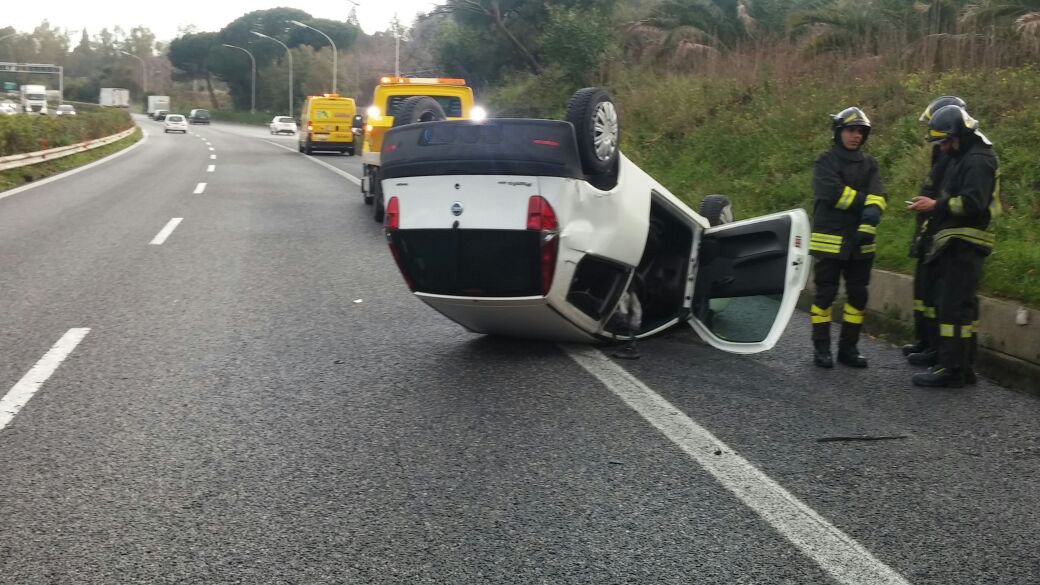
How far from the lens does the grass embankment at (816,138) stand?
29.0 ft

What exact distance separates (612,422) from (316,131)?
32906 millimetres

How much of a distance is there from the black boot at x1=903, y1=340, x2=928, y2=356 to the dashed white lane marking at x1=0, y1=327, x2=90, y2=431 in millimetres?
5559

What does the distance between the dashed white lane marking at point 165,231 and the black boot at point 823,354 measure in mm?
8068

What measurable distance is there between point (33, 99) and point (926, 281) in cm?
9578

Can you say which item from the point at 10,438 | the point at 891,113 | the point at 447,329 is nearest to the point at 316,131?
the point at 891,113

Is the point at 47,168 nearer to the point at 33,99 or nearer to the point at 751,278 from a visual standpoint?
the point at 751,278

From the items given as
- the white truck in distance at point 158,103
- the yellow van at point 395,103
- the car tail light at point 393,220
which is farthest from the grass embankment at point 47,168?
the white truck in distance at point 158,103

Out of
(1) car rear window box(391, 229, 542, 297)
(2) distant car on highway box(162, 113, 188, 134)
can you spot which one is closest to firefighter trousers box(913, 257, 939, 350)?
(1) car rear window box(391, 229, 542, 297)

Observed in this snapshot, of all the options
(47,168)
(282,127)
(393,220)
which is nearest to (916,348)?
(393,220)

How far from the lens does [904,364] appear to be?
6.89m

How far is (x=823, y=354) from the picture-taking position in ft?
22.0

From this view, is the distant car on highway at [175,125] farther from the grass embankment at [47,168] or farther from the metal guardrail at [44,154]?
the grass embankment at [47,168]

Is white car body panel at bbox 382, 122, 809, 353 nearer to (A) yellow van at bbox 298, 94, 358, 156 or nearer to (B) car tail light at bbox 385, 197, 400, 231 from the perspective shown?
(B) car tail light at bbox 385, 197, 400, 231

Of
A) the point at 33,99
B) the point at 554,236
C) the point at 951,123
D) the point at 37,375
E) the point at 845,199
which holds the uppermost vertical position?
the point at 33,99
